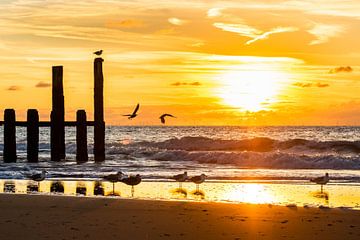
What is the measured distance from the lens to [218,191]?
15664 millimetres

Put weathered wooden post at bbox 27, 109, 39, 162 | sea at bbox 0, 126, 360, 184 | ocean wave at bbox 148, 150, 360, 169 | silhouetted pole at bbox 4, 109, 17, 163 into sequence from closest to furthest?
sea at bbox 0, 126, 360, 184 < weathered wooden post at bbox 27, 109, 39, 162 < silhouetted pole at bbox 4, 109, 17, 163 < ocean wave at bbox 148, 150, 360, 169

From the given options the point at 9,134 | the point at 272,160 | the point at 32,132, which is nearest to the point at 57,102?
the point at 32,132

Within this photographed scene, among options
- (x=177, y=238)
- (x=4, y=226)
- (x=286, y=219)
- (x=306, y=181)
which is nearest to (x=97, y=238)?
(x=177, y=238)

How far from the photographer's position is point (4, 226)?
9.68m

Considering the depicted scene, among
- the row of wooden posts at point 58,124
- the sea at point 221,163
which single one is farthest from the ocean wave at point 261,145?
the row of wooden posts at point 58,124

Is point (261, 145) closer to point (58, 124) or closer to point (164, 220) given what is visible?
point (58, 124)

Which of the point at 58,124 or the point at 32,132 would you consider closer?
the point at 58,124

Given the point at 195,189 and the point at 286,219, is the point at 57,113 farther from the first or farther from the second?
the point at 286,219

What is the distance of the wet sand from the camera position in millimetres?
9145

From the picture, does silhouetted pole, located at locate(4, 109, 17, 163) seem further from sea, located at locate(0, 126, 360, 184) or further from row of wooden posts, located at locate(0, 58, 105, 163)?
sea, located at locate(0, 126, 360, 184)

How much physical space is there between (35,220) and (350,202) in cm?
636

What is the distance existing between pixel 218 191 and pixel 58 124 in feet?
41.1

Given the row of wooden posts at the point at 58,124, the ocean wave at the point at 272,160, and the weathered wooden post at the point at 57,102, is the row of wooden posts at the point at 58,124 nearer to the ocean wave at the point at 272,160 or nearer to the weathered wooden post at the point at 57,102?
the weathered wooden post at the point at 57,102

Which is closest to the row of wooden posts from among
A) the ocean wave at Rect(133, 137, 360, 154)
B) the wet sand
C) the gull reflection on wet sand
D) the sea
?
the sea
